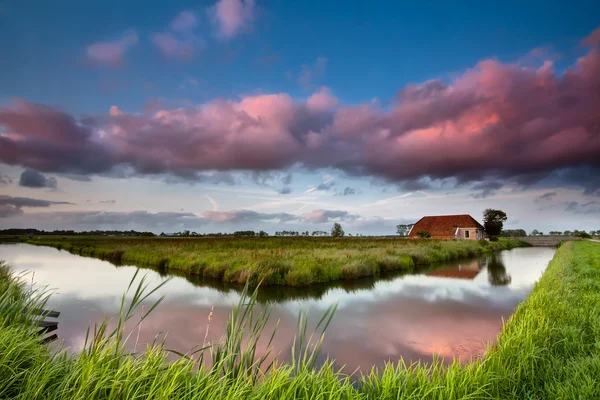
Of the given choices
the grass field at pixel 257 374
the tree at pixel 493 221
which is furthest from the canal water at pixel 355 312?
the tree at pixel 493 221

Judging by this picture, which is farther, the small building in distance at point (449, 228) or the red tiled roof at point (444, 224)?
the red tiled roof at point (444, 224)

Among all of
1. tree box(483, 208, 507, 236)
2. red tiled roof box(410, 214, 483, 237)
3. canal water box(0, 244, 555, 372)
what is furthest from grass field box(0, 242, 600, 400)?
tree box(483, 208, 507, 236)

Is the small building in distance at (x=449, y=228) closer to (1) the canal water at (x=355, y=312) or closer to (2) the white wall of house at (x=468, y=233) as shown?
(2) the white wall of house at (x=468, y=233)

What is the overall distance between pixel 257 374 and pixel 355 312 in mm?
5791

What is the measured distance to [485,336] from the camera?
6.52 meters

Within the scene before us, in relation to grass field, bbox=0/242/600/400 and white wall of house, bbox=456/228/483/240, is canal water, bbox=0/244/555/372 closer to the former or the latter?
grass field, bbox=0/242/600/400

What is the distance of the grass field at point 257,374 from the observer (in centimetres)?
244

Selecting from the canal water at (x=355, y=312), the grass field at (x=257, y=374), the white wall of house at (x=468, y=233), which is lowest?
the canal water at (x=355, y=312)

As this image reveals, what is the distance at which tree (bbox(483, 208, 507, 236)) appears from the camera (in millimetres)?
57312

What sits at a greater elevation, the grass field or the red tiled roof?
the red tiled roof

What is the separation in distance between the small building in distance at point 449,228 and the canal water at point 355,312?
3260 cm

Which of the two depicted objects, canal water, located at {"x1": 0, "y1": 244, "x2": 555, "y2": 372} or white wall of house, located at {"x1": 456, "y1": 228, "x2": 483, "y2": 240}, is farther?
white wall of house, located at {"x1": 456, "y1": 228, "x2": 483, "y2": 240}

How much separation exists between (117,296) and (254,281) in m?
4.66

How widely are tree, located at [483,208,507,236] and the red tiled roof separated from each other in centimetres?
1157
